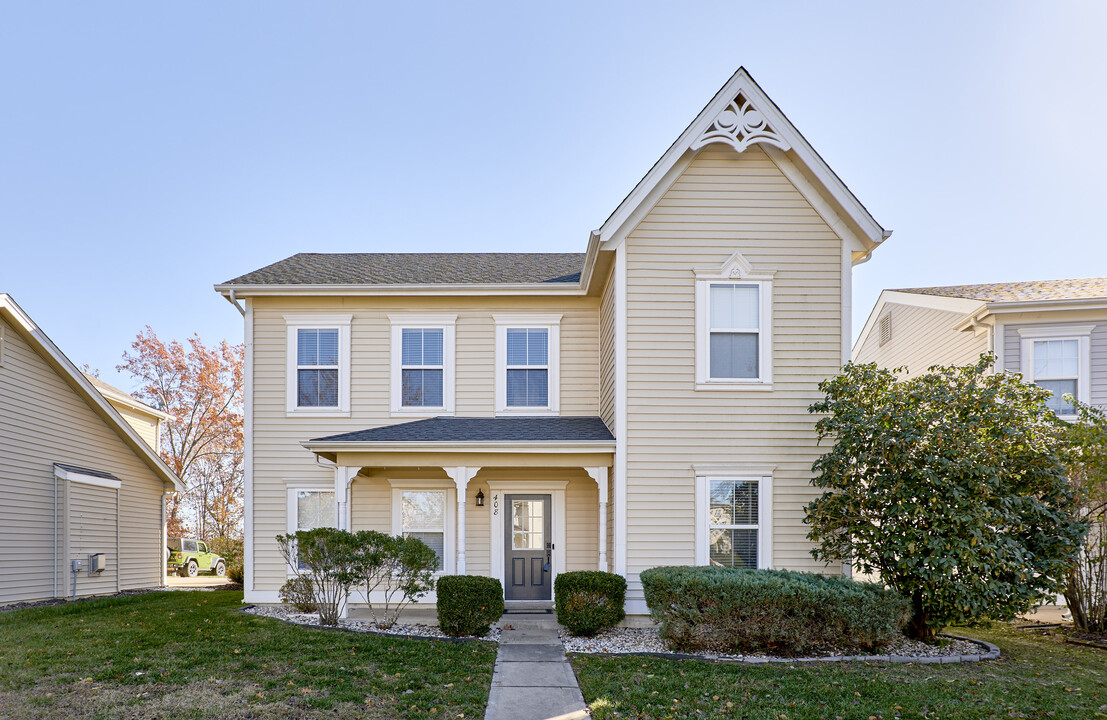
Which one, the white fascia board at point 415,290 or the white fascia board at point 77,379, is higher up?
the white fascia board at point 415,290

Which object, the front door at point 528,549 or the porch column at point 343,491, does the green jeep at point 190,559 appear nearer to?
the porch column at point 343,491

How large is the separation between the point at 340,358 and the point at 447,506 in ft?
10.9

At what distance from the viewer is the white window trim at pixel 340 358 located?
13.6 meters

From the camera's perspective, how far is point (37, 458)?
568 inches

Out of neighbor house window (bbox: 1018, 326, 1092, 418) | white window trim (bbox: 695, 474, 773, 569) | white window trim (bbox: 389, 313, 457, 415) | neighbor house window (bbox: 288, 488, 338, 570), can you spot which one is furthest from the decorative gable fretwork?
neighbor house window (bbox: 288, 488, 338, 570)

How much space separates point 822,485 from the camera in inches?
413

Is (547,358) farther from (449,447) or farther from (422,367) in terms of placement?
(449,447)

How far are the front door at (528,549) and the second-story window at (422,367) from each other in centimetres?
235

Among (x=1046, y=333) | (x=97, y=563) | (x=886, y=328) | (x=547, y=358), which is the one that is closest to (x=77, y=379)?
(x=97, y=563)

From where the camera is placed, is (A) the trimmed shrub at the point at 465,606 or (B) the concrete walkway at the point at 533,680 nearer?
(B) the concrete walkway at the point at 533,680

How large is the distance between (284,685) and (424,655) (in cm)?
187

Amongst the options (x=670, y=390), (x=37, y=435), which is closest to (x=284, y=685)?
(x=670, y=390)

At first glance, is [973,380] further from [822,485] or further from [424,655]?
[424,655]

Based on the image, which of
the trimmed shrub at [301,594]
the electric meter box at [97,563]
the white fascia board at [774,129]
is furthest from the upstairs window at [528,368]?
the electric meter box at [97,563]
